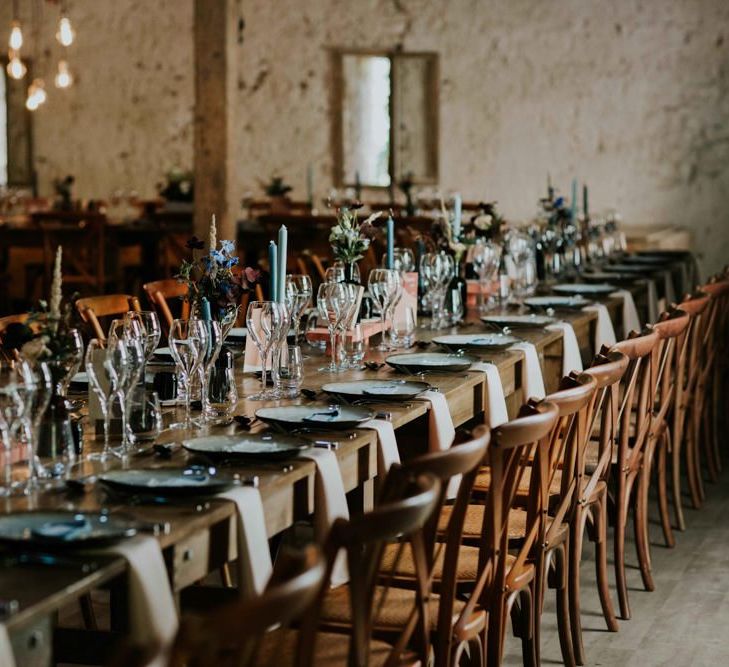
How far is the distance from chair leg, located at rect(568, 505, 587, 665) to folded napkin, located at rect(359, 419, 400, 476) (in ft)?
2.89

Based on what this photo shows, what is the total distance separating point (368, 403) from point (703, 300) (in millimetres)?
2114

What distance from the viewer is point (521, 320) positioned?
493cm

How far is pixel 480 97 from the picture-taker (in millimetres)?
12516

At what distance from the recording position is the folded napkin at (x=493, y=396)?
383 cm

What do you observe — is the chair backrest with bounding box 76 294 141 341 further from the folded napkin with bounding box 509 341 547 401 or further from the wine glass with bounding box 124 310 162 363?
the folded napkin with bounding box 509 341 547 401

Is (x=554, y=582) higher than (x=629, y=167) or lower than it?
lower

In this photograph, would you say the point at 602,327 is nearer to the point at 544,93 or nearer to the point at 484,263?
the point at 484,263

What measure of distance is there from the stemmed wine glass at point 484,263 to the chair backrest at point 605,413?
1.75m

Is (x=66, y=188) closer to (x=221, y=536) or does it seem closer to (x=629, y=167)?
(x=629, y=167)

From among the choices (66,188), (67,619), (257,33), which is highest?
(257,33)

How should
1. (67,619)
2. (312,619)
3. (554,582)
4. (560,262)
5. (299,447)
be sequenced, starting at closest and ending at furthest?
(312,619), (299,447), (554,582), (67,619), (560,262)

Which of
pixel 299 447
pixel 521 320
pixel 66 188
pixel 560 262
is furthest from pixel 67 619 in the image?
pixel 66 188

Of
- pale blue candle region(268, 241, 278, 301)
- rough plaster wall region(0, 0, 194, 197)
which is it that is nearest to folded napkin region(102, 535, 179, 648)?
pale blue candle region(268, 241, 278, 301)

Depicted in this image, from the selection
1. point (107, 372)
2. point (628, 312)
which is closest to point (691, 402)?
point (628, 312)
